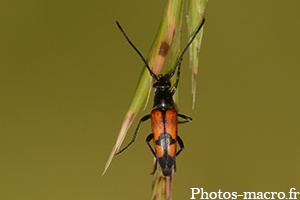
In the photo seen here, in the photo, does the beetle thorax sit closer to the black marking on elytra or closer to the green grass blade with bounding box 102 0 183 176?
the black marking on elytra

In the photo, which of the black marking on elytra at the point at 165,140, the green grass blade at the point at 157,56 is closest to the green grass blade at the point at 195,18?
the green grass blade at the point at 157,56

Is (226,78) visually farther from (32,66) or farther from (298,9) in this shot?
(32,66)

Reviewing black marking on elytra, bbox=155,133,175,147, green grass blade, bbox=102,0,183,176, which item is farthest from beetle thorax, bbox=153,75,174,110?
green grass blade, bbox=102,0,183,176

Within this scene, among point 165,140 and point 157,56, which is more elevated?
point 157,56

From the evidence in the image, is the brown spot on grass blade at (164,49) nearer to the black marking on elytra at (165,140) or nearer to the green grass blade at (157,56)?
the green grass blade at (157,56)

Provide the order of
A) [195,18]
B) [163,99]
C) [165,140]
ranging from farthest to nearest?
[163,99] < [165,140] < [195,18]

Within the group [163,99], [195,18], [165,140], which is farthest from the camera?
[163,99]

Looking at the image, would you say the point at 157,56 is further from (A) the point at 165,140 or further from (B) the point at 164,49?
(A) the point at 165,140

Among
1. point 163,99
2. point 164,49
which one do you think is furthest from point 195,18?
point 163,99

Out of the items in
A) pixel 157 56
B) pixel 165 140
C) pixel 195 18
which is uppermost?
pixel 195 18

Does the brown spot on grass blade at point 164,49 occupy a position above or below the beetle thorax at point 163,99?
below
